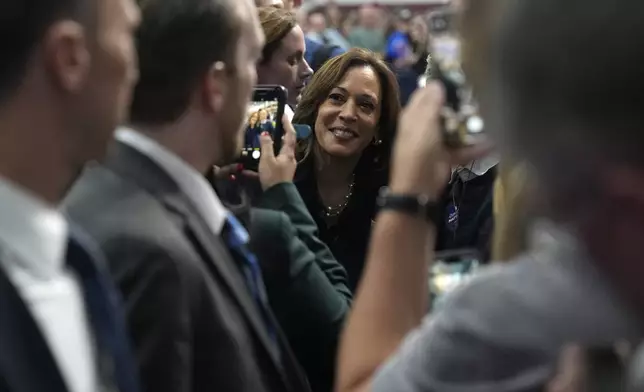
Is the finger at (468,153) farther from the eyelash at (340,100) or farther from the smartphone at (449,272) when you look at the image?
the eyelash at (340,100)

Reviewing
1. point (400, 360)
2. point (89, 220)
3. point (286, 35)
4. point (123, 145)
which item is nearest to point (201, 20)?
point (123, 145)

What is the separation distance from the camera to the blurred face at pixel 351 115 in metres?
2.34

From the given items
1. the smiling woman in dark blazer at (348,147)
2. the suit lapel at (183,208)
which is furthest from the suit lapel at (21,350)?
the smiling woman in dark blazer at (348,147)

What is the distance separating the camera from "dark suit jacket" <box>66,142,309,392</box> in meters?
1.09

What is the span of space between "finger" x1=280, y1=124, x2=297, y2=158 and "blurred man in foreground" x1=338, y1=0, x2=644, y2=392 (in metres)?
0.96

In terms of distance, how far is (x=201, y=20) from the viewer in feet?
3.98

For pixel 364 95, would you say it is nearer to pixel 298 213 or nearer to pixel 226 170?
pixel 226 170

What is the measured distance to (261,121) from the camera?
6.05 feet

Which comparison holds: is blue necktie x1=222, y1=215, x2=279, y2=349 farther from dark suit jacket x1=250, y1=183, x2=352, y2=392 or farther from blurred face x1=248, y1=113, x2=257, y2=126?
blurred face x1=248, y1=113, x2=257, y2=126

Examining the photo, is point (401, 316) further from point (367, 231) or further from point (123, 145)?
point (367, 231)

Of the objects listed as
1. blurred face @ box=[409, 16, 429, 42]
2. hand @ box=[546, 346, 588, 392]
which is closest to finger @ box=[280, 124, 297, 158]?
hand @ box=[546, 346, 588, 392]

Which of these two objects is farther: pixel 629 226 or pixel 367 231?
pixel 367 231

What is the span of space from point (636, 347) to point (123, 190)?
2.41 ft

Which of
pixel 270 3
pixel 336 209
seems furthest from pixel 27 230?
pixel 270 3
